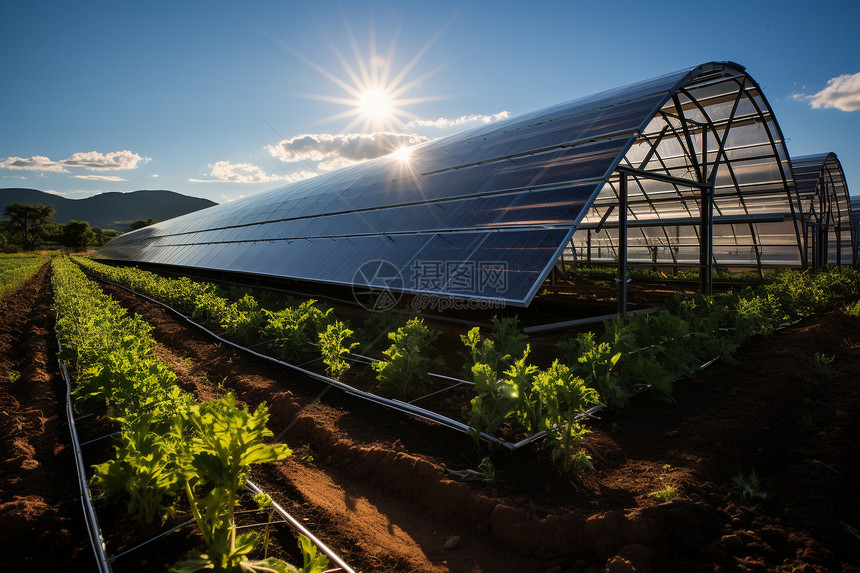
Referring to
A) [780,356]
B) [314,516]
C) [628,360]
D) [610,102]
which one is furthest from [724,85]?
[314,516]

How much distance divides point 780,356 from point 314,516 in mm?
6828

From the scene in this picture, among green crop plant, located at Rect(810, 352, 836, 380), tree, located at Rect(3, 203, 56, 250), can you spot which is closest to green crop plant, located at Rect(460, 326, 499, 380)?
green crop plant, located at Rect(810, 352, 836, 380)

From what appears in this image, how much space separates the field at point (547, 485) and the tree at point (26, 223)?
374ft

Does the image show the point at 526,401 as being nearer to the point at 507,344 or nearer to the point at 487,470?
the point at 487,470

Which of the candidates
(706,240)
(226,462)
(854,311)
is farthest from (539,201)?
(854,311)

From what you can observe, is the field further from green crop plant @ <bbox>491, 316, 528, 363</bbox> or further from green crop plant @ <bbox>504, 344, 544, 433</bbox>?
green crop plant @ <bbox>491, 316, 528, 363</bbox>

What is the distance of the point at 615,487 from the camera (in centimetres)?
361

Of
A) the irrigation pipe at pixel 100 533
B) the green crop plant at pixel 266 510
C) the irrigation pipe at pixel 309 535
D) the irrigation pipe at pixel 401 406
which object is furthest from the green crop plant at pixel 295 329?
the green crop plant at pixel 266 510

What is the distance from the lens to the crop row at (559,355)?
3996mm

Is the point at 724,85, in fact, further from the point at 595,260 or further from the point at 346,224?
the point at 595,260

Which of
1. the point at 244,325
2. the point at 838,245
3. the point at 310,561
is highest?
the point at 838,245
